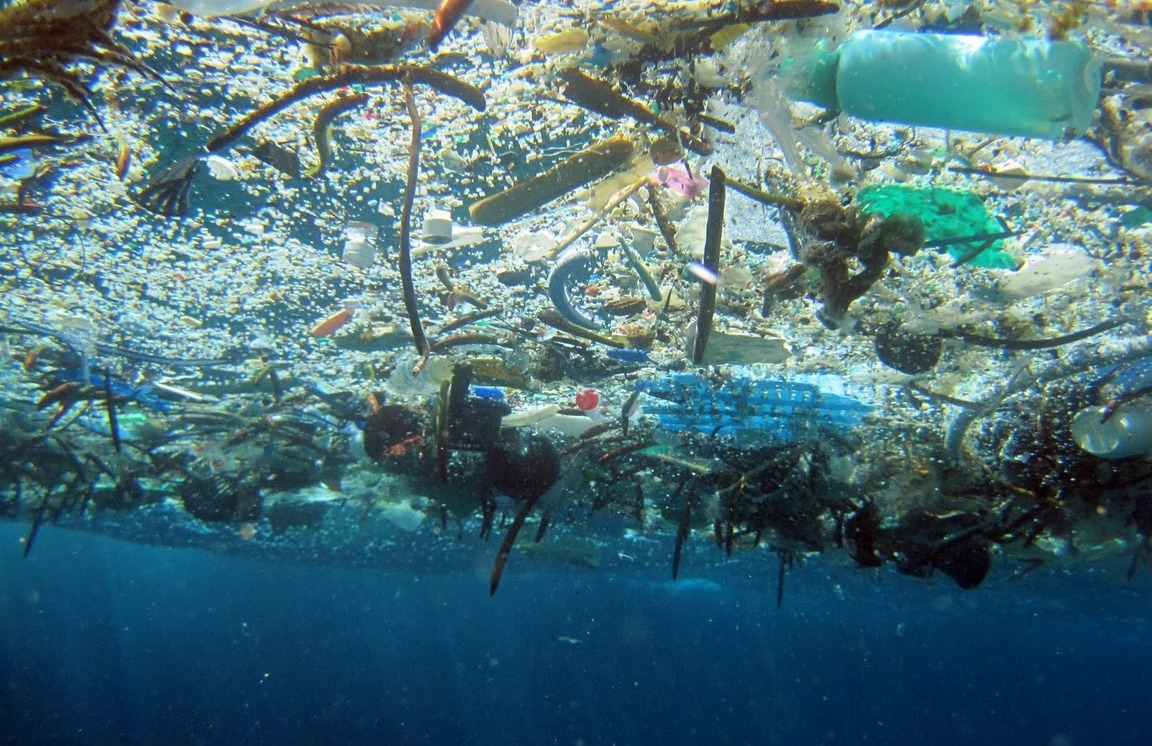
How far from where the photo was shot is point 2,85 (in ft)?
11.8

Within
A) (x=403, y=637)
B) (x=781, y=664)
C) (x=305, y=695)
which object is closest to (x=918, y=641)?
(x=781, y=664)

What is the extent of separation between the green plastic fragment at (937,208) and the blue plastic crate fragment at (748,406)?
327 centimetres

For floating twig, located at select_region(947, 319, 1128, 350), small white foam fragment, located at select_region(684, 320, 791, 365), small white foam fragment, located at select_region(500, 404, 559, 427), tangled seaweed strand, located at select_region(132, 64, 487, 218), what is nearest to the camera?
tangled seaweed strand, located at select_region(132, 64, 487, 218)

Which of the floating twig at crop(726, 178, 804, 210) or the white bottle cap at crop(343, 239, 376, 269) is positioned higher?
the floating twig at crop(726, 178, 804, 210)

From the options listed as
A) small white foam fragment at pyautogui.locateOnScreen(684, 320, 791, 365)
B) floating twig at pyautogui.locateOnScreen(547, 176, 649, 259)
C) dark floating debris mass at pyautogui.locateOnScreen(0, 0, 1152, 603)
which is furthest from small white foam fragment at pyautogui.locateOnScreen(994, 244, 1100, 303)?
floating twig at pyautogui.locateOnScreen(547, 176, 649, 259)

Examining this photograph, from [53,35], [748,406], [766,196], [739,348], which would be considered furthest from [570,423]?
[53,35]

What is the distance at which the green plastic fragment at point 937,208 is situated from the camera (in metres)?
3.87

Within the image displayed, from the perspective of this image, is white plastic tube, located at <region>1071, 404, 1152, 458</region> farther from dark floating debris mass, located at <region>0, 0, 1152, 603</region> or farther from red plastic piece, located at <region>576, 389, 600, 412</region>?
red plastic piece, located at <region>576, 389, 600, 412</region>

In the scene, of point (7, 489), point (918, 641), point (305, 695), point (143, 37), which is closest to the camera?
point (143, 37)

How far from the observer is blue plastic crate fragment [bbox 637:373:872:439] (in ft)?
24.3

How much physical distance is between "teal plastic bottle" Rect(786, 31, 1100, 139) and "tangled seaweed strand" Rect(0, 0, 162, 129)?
3608mm

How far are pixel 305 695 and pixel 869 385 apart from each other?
121178 millimetres

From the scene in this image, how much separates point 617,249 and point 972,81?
2.79m

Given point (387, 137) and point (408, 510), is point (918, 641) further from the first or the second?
point (387, 137)
